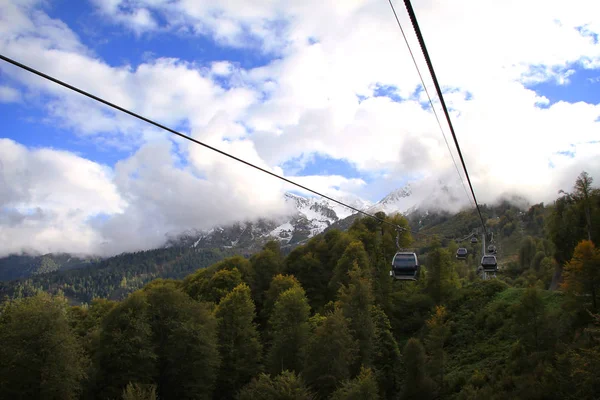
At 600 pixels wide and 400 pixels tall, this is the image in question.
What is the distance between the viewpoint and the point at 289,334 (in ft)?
170

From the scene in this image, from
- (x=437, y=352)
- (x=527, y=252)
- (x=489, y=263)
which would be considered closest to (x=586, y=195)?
(x=489, y=263)

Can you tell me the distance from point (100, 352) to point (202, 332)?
11.5 m

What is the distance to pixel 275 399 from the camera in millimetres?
36188

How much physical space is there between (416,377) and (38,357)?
132ft

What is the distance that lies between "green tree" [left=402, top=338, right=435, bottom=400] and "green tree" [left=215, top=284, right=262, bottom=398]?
60.5 ft

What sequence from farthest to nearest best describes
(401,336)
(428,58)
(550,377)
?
1. (401,336)
2. (550,377)
3. (428,58)

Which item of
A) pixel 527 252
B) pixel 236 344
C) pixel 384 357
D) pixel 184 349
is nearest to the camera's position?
pixel 184 349

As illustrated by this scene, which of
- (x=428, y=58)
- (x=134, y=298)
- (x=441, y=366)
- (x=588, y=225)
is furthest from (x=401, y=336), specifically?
→ (x=428, y=58)

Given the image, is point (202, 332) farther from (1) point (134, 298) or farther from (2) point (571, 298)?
(2) point (571, 298)

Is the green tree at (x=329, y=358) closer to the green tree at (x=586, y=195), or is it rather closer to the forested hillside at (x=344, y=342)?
the forested hillside at (x=344, y=342)

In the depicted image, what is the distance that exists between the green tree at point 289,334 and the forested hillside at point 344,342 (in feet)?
0.42

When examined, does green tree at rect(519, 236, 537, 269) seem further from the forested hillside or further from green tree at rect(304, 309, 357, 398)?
green tree at rect(304, 309, 357, 398)

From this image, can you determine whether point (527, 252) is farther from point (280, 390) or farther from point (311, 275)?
point (280, 390)

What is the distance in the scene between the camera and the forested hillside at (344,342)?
130 feet
